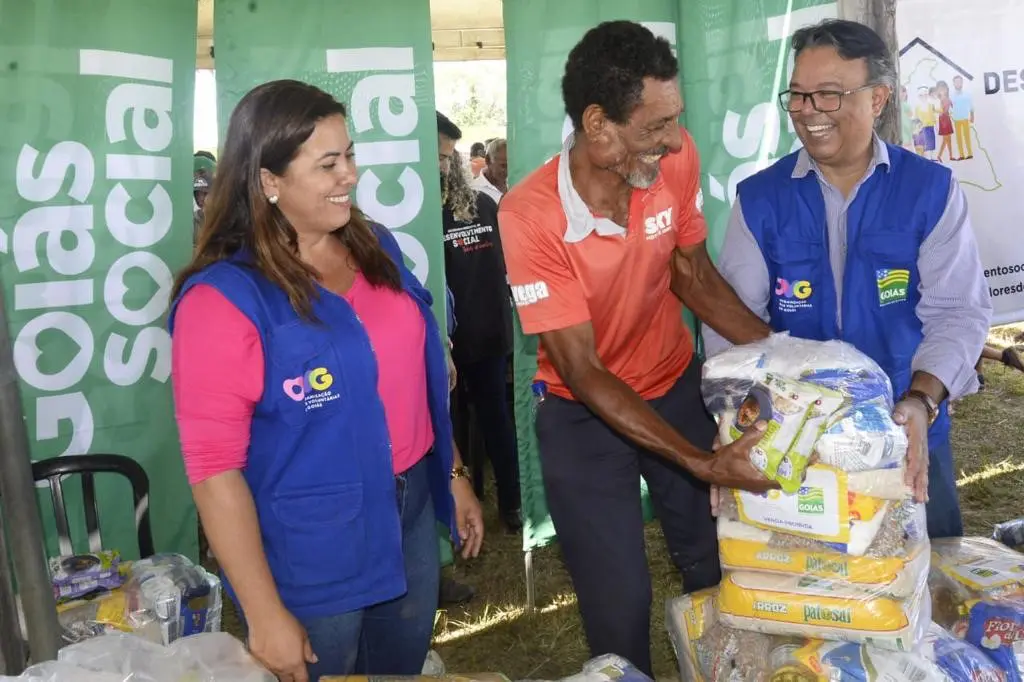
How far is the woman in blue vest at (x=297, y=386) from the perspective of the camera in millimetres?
1715

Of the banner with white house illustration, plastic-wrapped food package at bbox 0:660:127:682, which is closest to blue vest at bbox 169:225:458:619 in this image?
plastic-wrapped food package at bbox 0:660:127:682

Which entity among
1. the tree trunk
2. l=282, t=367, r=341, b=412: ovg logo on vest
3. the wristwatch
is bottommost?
the wristwatch

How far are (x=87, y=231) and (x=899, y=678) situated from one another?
9.78ft

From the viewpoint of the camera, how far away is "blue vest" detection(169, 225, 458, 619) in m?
1.76

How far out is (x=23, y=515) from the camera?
176 centimetres

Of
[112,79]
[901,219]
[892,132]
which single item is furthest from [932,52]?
[112,79]

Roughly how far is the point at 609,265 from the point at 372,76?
179cm

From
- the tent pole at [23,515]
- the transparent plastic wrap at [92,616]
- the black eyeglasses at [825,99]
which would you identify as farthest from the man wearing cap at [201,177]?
the black eyeglasses at [825,99]

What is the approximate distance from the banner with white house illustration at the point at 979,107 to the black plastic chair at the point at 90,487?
155 inches

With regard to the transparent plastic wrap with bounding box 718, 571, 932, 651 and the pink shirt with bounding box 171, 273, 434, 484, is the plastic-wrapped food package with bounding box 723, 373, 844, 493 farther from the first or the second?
the pink shirt with bounding box 171, 273, 434, 484

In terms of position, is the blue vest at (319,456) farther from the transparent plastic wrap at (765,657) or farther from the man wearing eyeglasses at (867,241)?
the man wearing eyeglasses at (867,241)

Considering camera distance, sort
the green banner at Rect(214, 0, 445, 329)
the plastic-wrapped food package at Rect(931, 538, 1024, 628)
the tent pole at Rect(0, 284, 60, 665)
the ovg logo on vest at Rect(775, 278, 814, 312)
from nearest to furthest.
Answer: the tent pole at Rect(0, 284, 60, 665), the plastic-wrapped food package at Rect(931, 538, 1024, 628), the ovg logo on vest at Rect(775, 278, 814, 312), the green banner at Rect(214, 0, 445, 329)

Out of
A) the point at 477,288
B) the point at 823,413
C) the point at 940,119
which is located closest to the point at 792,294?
the point at 823,413

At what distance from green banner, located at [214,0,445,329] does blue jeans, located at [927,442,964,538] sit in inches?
82.1
